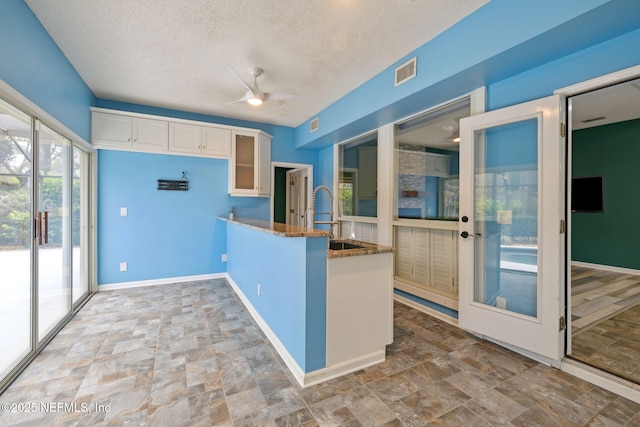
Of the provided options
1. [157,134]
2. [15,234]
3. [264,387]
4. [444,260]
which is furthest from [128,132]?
[444,260]

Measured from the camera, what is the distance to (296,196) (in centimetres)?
682

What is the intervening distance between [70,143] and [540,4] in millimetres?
4363

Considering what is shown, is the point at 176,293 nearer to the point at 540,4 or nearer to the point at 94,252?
the point at 94,252

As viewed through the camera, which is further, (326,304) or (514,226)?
(514,226)

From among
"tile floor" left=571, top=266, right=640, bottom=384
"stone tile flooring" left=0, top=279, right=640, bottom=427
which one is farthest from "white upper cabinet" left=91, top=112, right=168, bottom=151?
"tile floor" left=571, top=266, right=640, bottom=384

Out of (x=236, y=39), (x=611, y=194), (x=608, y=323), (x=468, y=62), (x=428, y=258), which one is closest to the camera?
(x=468, y=62)

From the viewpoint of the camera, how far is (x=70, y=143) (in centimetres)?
306

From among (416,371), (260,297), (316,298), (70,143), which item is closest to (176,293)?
(260,297)

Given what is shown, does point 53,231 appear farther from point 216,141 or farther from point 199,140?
point 216,141

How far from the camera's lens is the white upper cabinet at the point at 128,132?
370 centimetres

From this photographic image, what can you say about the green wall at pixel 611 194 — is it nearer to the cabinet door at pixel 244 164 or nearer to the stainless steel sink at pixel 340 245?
the stainless steel sink at pixel 340 245

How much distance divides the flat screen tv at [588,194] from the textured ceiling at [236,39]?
16.6 ft

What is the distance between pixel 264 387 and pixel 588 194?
661cm

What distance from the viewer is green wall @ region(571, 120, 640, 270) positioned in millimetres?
4723
